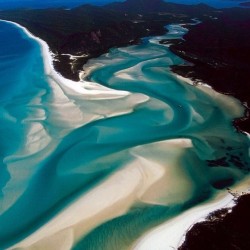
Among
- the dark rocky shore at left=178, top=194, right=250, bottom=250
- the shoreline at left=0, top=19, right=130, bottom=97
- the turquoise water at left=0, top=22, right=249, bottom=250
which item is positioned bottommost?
the shoreline at left=0, top=19, right=130, bottom=97

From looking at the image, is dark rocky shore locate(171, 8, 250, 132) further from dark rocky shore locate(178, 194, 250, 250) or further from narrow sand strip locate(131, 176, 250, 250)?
dark rocky shore locate(178, 194, 250, 250)

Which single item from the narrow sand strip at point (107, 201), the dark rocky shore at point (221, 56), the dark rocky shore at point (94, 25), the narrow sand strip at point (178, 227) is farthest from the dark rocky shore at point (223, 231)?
the dark rocky shore at point (94, 25)

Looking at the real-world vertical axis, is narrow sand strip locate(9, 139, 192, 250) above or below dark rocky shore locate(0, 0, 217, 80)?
above

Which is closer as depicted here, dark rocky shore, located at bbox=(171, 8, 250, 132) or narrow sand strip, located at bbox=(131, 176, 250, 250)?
narrow sand strip, located at bbox=(131, 176, 250, 250)

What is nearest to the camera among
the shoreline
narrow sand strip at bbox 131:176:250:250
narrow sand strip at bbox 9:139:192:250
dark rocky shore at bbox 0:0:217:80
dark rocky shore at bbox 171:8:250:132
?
narrow sand strip at bbox 131:176:250:250

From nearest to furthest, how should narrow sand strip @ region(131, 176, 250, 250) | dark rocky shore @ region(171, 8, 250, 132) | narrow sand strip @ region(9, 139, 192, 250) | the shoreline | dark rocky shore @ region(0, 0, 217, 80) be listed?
narrow sand strip @ region(131, 176, 250, 250)
narrow sand strip @ region(9, 139, 192, 250)
the shoreline
dark rocky shore @ region(171, 8, 250, 132)
dark rocky shore @ region(0, 0, 217, 80)

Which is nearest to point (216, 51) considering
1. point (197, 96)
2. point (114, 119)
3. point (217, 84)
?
point (217, 84)

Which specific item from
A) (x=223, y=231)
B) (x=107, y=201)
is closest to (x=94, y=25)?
(x=107, y=201)

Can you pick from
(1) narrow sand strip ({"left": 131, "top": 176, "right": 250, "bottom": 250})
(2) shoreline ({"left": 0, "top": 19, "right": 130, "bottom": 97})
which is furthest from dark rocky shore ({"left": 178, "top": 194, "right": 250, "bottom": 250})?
(2) shoreline ({"left": 0, "top": 19, "right": 130, "bottom": 97})

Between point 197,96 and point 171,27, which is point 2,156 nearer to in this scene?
point 197,96
